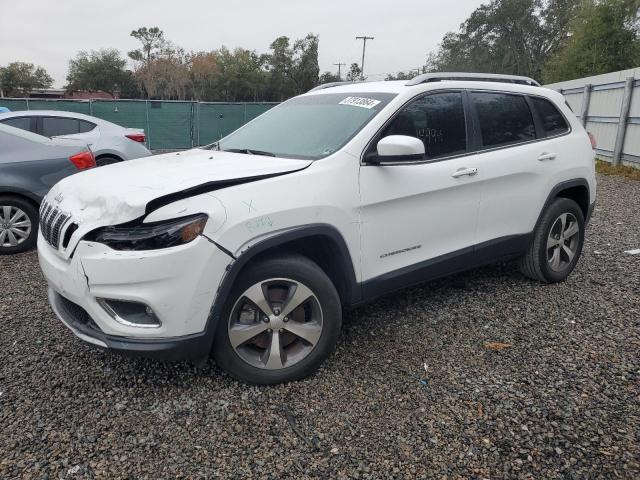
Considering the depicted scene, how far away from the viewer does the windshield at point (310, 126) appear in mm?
3137

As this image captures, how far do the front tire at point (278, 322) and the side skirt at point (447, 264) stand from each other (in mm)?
385

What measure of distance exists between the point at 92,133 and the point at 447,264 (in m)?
7.27

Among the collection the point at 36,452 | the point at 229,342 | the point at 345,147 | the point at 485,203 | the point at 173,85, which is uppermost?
the point at 173,85

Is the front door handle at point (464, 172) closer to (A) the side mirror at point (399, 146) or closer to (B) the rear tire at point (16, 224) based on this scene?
(A) the side mirror at point (399, 146)

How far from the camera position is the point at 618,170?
37.2 feet

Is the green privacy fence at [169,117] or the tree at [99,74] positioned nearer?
the green privacy fence at [169,117]

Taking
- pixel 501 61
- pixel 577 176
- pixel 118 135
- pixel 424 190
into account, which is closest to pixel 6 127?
pixel 118 135

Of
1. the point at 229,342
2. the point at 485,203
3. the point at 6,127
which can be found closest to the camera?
the point at 229,342

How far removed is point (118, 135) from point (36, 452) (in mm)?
7376

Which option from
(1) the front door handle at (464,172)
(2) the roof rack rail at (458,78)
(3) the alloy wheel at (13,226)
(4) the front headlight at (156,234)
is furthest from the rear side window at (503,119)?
(3) the alloy wheel at (13,226)

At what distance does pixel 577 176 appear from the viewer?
14.0 ft

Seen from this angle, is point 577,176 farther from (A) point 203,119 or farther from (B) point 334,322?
(A) point 203,119

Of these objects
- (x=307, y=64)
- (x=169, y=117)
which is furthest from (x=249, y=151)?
(x=307, y=64)

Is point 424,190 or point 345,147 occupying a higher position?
point 345,147
